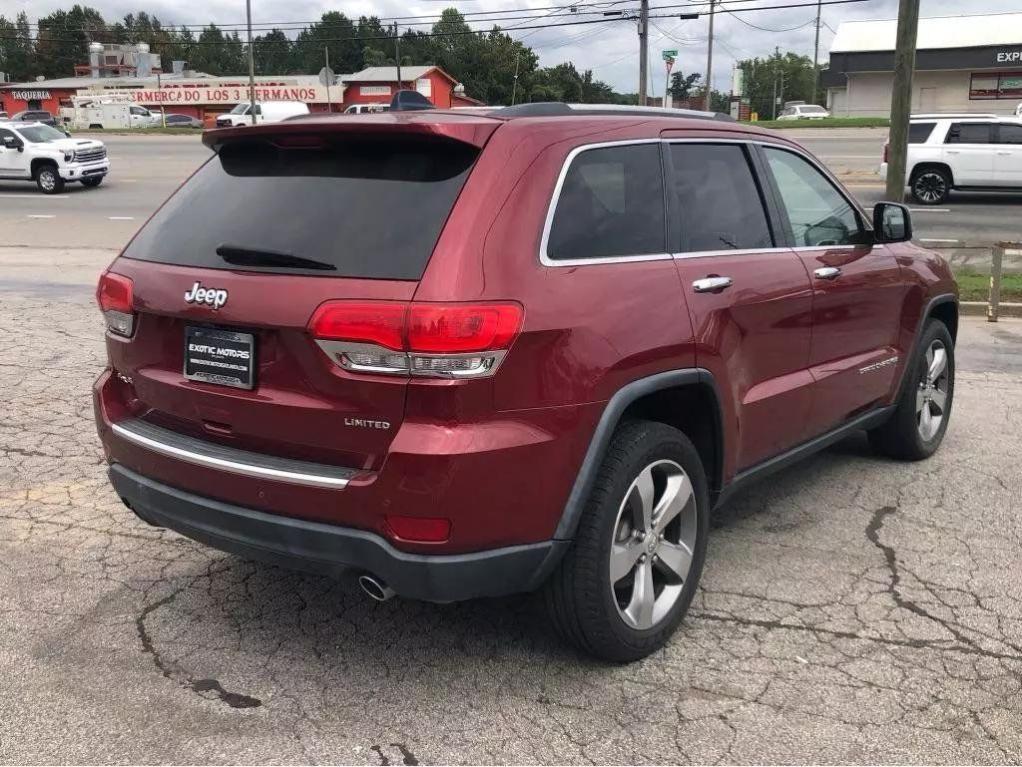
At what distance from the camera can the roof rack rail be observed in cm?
329

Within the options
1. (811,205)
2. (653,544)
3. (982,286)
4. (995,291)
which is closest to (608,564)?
(653,544)

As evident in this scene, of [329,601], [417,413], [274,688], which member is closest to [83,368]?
[329,601]

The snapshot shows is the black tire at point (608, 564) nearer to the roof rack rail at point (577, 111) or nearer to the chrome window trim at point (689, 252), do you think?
the chrome window trim at point (689, 252)

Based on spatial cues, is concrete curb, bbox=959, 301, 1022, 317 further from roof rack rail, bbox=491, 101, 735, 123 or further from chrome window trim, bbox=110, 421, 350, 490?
chrome window trim, bbox=110, 421, 350, 490

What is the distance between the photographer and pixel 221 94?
243 feet

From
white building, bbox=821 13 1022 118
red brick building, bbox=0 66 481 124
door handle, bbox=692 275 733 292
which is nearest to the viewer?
door handle, bbox=692 275 733 292

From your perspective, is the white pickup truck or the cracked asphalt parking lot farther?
the white pickup truck

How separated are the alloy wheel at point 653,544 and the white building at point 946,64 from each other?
52.8m

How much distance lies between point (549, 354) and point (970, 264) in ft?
39.8

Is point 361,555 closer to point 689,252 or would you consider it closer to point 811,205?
point 689,252

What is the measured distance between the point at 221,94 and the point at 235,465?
77081 mm

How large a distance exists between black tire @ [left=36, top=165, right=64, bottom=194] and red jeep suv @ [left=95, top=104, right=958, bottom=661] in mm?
22809

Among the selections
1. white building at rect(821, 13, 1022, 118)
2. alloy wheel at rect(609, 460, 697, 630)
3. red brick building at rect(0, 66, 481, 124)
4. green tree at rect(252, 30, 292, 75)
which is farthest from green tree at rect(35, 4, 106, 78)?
alloy wheel at rect(609, 460, 697, 630)

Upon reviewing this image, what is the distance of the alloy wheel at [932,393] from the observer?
215 inches
